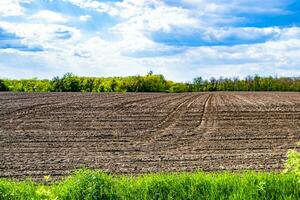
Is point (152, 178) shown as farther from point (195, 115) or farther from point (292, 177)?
point (195, 115)

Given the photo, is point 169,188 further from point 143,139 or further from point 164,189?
point 143,139

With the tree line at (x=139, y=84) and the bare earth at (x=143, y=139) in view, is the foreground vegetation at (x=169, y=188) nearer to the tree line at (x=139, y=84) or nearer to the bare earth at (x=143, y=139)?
the bare earth at (x=143, y=139)

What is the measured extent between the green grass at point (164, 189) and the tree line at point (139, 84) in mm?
64170

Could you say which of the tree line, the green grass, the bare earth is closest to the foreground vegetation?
the green grass

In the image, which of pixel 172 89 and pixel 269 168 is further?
pixel 172 89

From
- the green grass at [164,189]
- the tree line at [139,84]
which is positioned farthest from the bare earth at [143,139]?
the tree line at [139,84]

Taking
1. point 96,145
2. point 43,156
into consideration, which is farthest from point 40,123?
point 43,156

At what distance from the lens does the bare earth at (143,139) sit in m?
13.9

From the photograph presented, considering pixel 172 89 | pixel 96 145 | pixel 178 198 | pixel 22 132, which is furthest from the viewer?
pixel 172 89

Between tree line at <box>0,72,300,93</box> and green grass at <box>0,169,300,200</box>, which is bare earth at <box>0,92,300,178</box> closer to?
green grass at <box>0,169,300,200</box>

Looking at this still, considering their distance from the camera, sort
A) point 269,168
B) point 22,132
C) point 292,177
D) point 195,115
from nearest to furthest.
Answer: point 292,177 < point 269,168 < point 22,132 < point 195,115

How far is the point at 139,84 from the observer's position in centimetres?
7344

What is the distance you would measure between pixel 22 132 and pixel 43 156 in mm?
5546

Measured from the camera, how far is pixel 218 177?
8.37 meters
